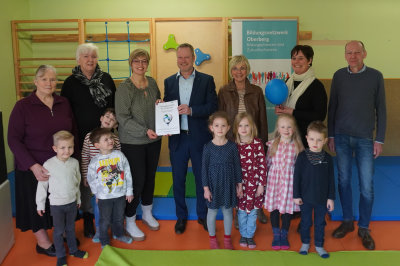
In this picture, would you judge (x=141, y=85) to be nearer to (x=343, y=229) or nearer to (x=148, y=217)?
(x=148, y=217)

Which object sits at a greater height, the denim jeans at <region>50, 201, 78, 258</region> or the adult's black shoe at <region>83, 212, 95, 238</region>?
the denim jeans at <region>50, 201, 78, 258</region>

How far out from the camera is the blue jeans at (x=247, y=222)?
2811mm

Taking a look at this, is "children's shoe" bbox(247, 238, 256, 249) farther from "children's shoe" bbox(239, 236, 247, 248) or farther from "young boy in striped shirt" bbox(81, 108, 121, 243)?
"young boy in striped shirt" bbox(81, 108, 121, 243)

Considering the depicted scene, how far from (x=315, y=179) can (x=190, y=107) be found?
1.17 m

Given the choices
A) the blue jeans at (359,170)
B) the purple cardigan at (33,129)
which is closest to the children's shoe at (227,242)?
the blue jeans at (359,170)

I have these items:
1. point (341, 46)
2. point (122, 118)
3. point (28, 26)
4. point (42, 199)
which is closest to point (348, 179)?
point (122, 118)

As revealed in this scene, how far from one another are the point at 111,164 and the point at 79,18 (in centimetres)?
359

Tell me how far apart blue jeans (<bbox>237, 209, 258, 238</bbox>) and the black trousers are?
2.89ft

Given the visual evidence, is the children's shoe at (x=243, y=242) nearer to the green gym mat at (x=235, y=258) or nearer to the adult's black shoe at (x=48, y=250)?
the green gym mat at (x=235, y=258)

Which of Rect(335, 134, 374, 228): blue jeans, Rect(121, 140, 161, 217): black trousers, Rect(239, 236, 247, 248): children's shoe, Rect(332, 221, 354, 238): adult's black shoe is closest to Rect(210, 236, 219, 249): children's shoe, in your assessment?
Rect(239, 236, 247, 248): children's shoe

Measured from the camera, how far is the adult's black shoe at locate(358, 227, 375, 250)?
9.28ft

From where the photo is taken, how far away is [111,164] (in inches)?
106

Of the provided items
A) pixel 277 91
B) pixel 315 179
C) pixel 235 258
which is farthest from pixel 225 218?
pixel 277 91

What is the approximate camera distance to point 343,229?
3039mm
